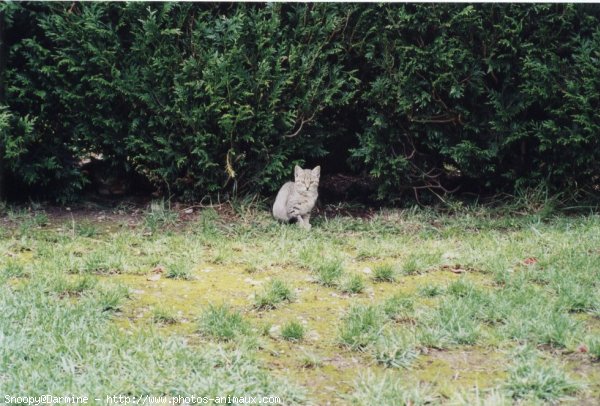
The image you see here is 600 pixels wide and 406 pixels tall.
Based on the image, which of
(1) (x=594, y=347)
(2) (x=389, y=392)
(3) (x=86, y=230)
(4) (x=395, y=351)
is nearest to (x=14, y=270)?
(3) (x=86, y=230)

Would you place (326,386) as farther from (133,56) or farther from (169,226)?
(133,56)

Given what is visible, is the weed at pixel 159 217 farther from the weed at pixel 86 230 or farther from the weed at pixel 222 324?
the weed at pixel 222 324

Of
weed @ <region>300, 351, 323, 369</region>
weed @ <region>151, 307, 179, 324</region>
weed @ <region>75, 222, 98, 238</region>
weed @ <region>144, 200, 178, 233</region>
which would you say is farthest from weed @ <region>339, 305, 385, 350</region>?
weed @ <region>75, 222, 98, 238</region>

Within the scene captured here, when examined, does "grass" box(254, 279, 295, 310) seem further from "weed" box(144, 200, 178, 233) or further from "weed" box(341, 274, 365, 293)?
"weed" box(144, 200, 178, 233)

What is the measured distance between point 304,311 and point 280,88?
284cm

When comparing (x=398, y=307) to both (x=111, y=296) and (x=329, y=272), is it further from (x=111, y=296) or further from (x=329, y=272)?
(x=111, y=296)

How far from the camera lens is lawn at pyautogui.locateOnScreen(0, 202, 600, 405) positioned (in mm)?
→ 3043

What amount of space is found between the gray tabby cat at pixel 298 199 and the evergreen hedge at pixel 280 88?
1.23ft

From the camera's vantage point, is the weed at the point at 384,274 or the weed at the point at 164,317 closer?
the weed at the point at 164,317

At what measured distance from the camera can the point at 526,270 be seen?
468 cm

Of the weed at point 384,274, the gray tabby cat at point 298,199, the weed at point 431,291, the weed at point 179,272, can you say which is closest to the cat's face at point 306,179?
the gray tabby cat at point 298,199

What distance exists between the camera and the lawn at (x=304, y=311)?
9.98ft

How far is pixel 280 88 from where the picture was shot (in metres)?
6.23

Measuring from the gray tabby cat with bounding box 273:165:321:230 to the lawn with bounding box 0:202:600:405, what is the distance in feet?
0.72
